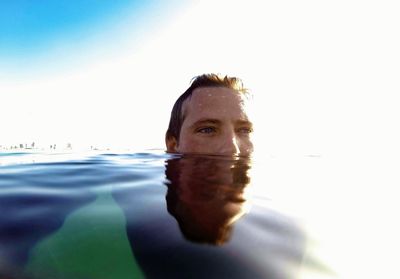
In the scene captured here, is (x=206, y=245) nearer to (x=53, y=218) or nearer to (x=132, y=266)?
(x=132, y=266)

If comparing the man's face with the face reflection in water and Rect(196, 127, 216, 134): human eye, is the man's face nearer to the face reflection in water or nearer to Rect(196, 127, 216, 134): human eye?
Rect(196, 127, 216, 134): human eye

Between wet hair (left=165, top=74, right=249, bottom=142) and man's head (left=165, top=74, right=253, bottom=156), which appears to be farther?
wet hair (left=165, top=74, right=249, bottom=142)

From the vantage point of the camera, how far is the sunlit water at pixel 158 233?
90 cm

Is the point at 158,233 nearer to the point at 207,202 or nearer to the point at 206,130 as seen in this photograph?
the point at 207,202

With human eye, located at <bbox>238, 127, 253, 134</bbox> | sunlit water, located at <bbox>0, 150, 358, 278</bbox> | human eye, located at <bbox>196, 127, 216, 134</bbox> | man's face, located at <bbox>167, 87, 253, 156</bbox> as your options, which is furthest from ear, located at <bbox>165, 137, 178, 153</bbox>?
sunlit water, located at <bbox>0, 150, 358, 278</bbox>

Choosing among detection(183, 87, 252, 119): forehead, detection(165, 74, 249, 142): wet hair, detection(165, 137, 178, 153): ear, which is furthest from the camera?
detection(165, 137, 178, 153): ear

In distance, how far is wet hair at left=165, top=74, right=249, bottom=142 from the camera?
17.0ft

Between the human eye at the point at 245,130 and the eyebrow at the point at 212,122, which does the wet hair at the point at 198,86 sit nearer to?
the eyebrow at the point at 212,122

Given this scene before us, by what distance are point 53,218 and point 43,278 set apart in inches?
22.4

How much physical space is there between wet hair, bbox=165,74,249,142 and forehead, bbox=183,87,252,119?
189 mm

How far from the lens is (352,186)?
2883mm

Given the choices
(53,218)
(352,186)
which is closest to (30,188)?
(53,218)

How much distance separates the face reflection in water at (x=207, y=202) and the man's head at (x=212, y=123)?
1.62m

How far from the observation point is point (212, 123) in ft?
14.0
